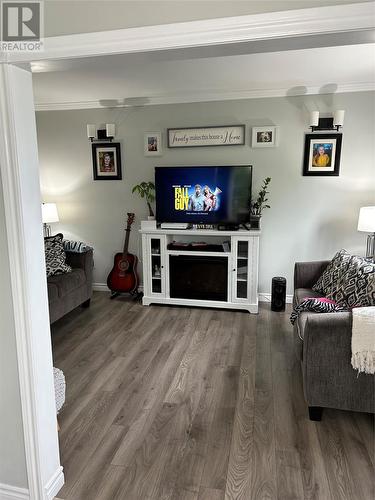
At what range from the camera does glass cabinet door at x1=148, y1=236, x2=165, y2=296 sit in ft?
14.1

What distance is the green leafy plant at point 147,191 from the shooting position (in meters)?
4.43

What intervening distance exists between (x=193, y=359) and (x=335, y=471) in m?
1.41

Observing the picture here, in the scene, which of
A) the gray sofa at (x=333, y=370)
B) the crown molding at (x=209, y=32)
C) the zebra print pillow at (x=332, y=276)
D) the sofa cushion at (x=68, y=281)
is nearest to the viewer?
the crown molding at (x=209, y=32)

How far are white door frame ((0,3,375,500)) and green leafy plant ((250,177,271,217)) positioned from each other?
2998 mm

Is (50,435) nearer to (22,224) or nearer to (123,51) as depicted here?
(22,224)

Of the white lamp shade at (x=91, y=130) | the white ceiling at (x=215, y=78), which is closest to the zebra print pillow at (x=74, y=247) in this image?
the white lamp shade at (x=91, y=130)

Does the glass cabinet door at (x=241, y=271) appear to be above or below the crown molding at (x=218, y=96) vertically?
below

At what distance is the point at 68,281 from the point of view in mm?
3805

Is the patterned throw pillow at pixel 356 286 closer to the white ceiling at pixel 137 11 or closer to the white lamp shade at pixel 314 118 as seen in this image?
the white lamp shade at pixel 314 118

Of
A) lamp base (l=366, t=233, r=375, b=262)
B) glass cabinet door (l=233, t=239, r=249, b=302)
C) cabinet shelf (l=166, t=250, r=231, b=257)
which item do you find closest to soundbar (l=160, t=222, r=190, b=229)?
cabinet shelf (l=166, t=250, r=231, b=257)

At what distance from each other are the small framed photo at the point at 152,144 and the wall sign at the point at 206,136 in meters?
0.14

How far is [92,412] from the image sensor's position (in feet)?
7.78

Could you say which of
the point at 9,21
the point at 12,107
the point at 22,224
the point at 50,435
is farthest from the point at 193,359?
the point at 9,21

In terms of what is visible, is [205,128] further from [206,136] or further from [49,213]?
[49,213]
